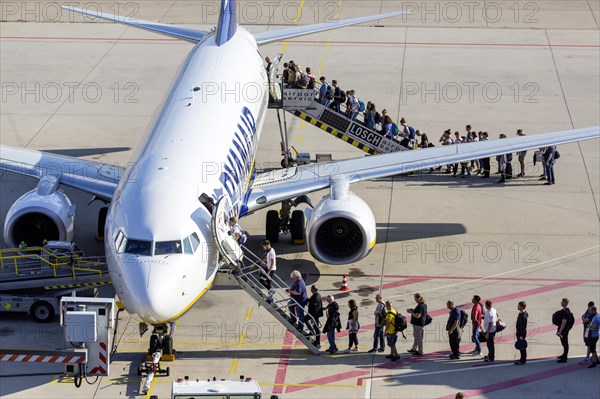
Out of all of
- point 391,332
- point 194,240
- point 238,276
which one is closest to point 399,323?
point 391,332

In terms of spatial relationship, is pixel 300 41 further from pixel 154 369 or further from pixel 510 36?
pixel 154 369

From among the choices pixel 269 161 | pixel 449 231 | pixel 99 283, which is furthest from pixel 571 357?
pixel 269 161

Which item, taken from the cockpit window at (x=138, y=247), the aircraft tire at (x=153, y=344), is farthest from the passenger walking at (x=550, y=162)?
the cockpit window at (x=138, y=247)

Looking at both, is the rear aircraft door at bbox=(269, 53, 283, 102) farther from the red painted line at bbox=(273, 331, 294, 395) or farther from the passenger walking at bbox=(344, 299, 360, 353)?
the passenger walking at bbox=(344, 299, 360, 353)

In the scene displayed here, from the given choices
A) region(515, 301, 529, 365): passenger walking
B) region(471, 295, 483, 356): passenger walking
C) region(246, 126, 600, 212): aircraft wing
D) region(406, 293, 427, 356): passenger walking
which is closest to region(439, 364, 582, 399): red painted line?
region(515, 301, 529, 365): passenger walking

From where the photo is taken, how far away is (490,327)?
91.7ft

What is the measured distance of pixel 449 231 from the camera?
36.8m

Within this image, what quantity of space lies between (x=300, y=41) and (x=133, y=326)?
3127 cm

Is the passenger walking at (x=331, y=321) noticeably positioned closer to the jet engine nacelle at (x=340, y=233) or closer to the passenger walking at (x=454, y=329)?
the passenger walking at (x=454, y=329)

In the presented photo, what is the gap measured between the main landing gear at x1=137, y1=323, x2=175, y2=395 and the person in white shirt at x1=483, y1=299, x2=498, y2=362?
298 inches

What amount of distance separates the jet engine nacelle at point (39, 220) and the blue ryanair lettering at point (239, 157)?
16.8 feet

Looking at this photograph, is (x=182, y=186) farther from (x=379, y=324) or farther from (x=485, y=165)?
(x=485, y=165)

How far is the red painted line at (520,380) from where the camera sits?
1051 inches

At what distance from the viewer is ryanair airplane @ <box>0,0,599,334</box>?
2575 centimetres
